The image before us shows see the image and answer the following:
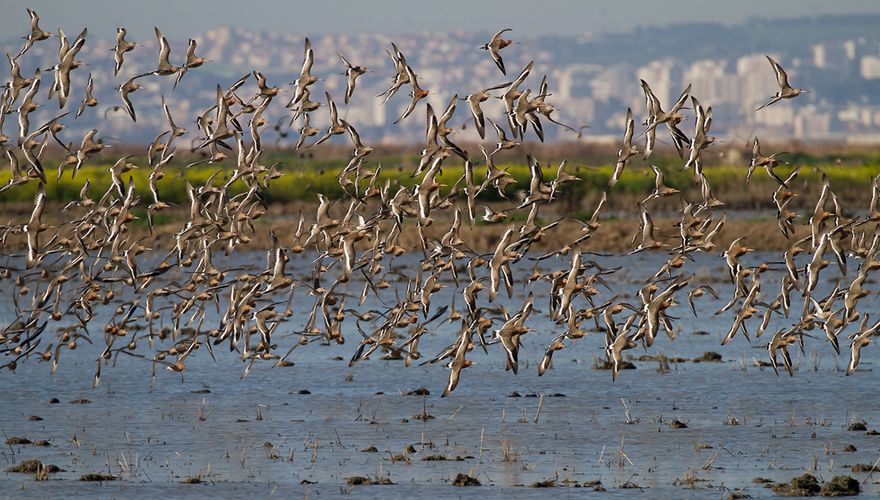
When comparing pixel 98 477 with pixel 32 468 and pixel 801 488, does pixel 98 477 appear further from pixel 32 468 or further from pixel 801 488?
pixel 801 488

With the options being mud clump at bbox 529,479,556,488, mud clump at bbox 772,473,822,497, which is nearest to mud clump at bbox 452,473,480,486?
mud clump at bbox 529,479,556,488

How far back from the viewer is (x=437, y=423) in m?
20.1

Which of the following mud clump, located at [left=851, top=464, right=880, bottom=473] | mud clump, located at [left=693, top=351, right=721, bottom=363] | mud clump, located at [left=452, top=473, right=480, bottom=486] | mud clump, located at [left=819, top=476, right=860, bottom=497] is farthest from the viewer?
mud clump, located at [left=693, top=351, right=721, bottom=363]

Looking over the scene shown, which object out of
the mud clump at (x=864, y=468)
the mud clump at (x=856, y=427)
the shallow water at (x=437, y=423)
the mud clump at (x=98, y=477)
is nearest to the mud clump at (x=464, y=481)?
the shallow water at (x=437, y=423)

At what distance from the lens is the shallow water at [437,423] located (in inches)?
649

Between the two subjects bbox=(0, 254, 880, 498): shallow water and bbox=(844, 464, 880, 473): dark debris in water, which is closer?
bbox=(844, 464, 880, 473): dark debris in water

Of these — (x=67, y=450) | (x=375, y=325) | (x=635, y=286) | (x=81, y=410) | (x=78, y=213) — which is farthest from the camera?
(x=78, y=213)

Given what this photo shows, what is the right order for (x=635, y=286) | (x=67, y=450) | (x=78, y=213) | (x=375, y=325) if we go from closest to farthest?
(x=67, y=450) → (x=375, y=325) → (x=635, y=286) → (x=78, y=213)

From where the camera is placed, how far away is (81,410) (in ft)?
71.4

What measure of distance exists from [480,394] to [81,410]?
5.46 metres

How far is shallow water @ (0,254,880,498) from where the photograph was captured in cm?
1648

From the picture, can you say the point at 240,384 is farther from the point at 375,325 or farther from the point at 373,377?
the point at 375,325

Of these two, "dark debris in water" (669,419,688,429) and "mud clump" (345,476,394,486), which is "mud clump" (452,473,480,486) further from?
"dark debris in water" (669,419,688,429)

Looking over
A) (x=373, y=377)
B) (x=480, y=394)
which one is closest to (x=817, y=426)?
(x=480, y=394)
